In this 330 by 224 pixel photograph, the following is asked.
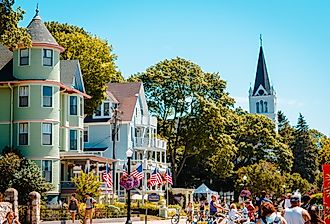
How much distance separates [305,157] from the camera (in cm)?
10344

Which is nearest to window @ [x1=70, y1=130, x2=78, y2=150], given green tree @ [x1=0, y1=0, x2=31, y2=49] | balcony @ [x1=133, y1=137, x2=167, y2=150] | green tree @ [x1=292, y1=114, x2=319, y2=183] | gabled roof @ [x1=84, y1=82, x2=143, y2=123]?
gabled roof @ [x1=84, y1=82, x2=143, y2=123]

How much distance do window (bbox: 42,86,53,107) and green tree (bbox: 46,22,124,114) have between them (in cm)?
1087

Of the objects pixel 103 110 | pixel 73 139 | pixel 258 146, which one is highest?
pixel 103 110

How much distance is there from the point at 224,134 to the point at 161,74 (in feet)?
31.8

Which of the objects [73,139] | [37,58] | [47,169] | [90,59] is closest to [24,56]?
[37,58]

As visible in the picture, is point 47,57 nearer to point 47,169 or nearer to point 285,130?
point 47,169

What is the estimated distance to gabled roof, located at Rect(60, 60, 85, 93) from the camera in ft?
166

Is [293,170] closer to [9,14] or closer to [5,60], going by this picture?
[5,60]

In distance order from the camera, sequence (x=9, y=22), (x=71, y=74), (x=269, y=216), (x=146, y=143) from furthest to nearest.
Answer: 1. (x=146, y=143)
2. (x=71, y=74)
3. (x=9, y=22)
4. (x=269, y=216)

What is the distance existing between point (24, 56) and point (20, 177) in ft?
28.0

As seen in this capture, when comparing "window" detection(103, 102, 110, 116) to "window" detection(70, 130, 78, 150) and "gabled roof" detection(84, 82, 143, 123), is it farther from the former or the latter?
"window" detection(70, 130, 78, 150)

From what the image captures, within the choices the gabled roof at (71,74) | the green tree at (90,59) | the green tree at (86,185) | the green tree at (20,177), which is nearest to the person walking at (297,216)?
the green tree at (20,177)

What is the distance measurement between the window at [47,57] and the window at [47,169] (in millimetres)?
6722

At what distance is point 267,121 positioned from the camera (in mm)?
91250
